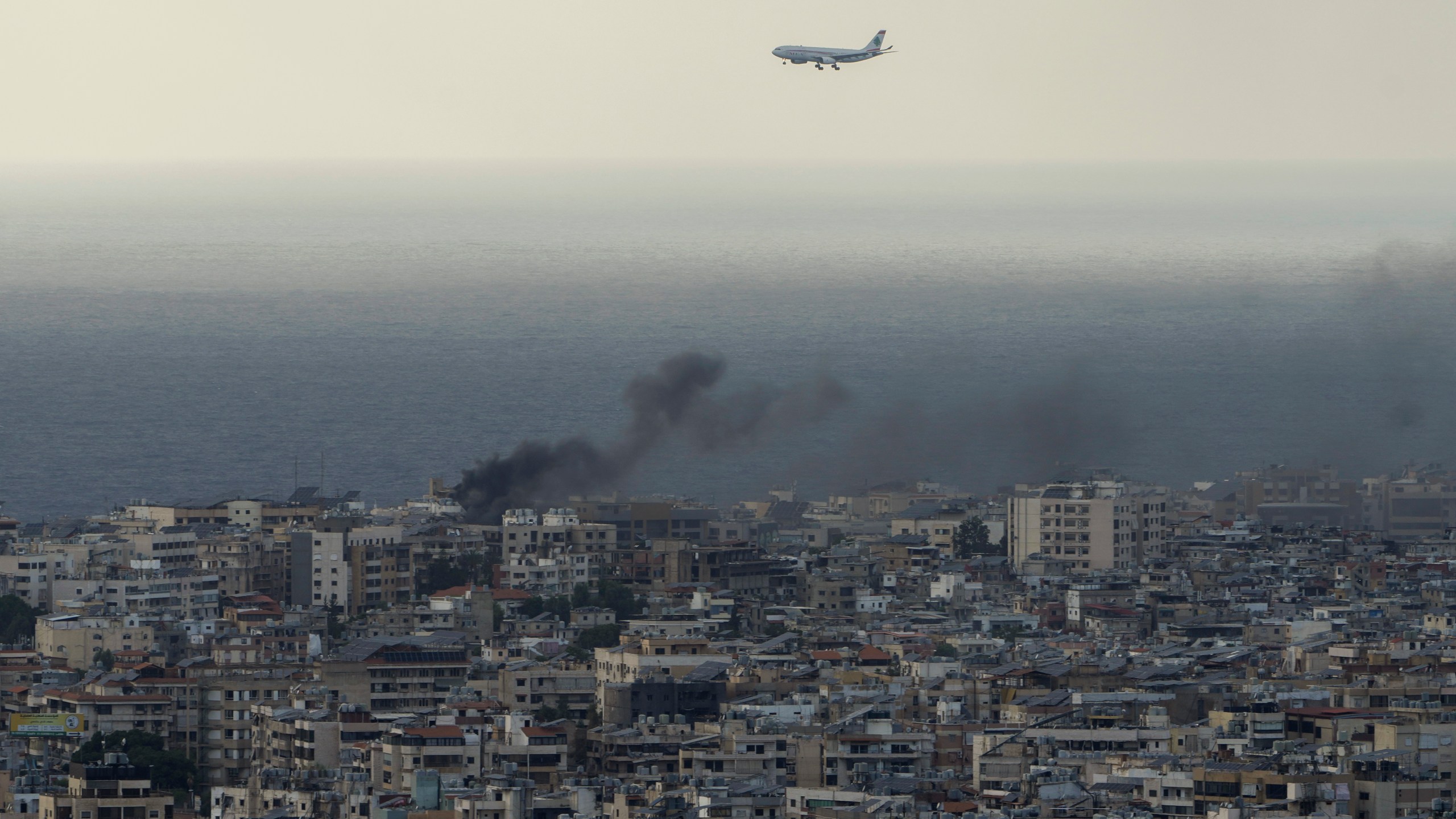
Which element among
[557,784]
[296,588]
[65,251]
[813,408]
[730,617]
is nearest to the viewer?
[557,784]

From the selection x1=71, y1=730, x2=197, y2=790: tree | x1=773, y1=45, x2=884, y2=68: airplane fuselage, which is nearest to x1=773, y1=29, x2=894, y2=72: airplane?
x1=773, y1=45, x2=884, y2=68: airplane fuselage

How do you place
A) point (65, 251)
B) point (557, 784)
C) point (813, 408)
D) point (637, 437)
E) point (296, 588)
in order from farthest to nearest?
point (65, 251)
point (813, 408)
point (637, 437)
point (296, 588)
point (557, 784)

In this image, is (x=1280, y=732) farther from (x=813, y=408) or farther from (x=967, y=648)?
(x=813, y=408)

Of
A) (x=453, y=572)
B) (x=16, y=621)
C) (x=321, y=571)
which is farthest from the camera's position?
(x=453, y=572)

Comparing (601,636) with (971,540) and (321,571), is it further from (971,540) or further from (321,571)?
(971,540)

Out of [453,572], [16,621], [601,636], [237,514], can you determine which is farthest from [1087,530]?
[16,621]

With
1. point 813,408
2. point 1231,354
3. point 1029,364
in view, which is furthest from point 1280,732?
point 1231,354

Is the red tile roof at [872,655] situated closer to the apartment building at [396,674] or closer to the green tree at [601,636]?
the green tree at [601,636]

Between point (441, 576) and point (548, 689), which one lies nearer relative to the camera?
point (548, 689)
